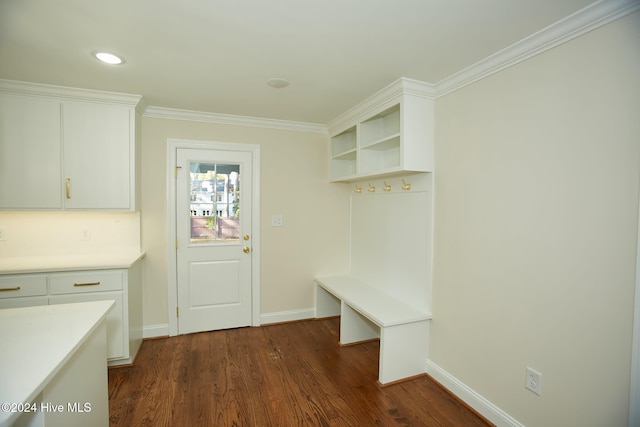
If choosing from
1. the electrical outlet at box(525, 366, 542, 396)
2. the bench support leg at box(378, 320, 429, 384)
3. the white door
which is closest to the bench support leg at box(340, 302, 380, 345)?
the bench support leg at box(378, 320, 429, 384)

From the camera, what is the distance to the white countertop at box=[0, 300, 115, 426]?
0.89 meters

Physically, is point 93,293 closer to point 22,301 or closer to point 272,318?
point 22,301

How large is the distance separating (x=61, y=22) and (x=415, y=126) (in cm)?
227

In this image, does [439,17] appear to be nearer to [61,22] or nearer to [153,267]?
[61,22]

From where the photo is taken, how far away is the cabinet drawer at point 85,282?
2.37m

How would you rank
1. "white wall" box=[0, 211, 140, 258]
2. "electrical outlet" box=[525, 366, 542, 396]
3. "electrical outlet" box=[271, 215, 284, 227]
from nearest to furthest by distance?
1. "electrical outlet" box=[525, 366, 542, 396]
2. "white wall" box=[0, 211, 140, 258]
3. "electrical outlet" box=[271, 215, 284, 227]

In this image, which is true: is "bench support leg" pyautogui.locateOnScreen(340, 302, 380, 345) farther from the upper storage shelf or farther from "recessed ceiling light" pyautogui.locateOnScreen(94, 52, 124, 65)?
"recessed ceiling light" pyautogui.locateOnScreen(94, 52, 124, 65)

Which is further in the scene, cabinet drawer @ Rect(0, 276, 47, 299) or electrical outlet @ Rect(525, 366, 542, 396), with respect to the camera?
cabinet drawer @ Rect(0, 276, 47, 299)

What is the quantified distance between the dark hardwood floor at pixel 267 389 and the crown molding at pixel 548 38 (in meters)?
2.29

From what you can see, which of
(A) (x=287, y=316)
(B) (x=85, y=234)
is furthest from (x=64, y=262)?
(A) (x=287, y=316)

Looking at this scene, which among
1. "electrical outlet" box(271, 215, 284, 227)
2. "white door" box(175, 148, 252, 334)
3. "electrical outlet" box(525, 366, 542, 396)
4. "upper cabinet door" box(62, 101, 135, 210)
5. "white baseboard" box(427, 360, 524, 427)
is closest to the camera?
"electrical outlet" box(525, 366, 542, 396)

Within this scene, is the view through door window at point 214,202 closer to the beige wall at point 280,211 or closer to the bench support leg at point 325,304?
the beige wall at point 280,211

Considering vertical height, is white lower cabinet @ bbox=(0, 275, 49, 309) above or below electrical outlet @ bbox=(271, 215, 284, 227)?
below

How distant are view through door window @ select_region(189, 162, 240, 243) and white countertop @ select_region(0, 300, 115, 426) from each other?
1.66 meters
